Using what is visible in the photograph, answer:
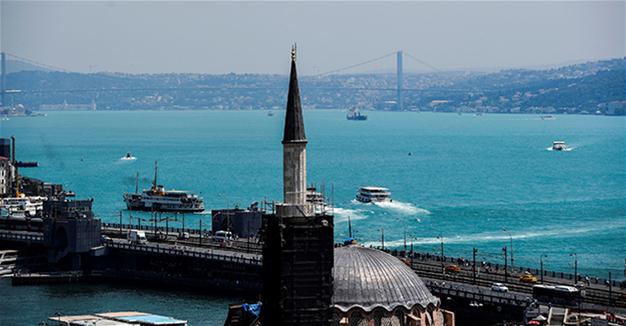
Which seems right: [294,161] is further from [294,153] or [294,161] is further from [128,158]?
[128,158]

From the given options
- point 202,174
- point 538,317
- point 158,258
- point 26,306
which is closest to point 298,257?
point 538,317

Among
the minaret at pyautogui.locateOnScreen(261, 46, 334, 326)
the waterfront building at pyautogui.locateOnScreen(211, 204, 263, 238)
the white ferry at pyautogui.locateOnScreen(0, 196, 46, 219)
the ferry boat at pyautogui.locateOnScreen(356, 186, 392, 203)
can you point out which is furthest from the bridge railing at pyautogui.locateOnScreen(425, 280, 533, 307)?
the ferry boat at pyautogui.locateOnScreen(356, 186, 392, 203)

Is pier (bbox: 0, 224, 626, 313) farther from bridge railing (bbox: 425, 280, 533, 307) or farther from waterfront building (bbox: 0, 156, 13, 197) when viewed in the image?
waterfront building (bbox: 0, 156, 13, 197)

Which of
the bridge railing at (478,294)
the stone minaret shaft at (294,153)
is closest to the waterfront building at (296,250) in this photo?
the stone minaret shaft at (294,153)

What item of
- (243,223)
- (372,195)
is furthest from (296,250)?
(372,195)

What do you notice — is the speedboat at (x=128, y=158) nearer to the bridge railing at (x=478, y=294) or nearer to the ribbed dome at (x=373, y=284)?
the bridge railing at (x=478, y=294)

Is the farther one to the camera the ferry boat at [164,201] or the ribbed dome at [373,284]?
the ferry boat at [164,201]

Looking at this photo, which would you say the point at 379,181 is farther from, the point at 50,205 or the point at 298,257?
the point at 298,257

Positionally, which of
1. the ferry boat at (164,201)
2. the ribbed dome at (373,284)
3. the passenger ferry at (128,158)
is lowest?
the ferry boat at (164,201)
